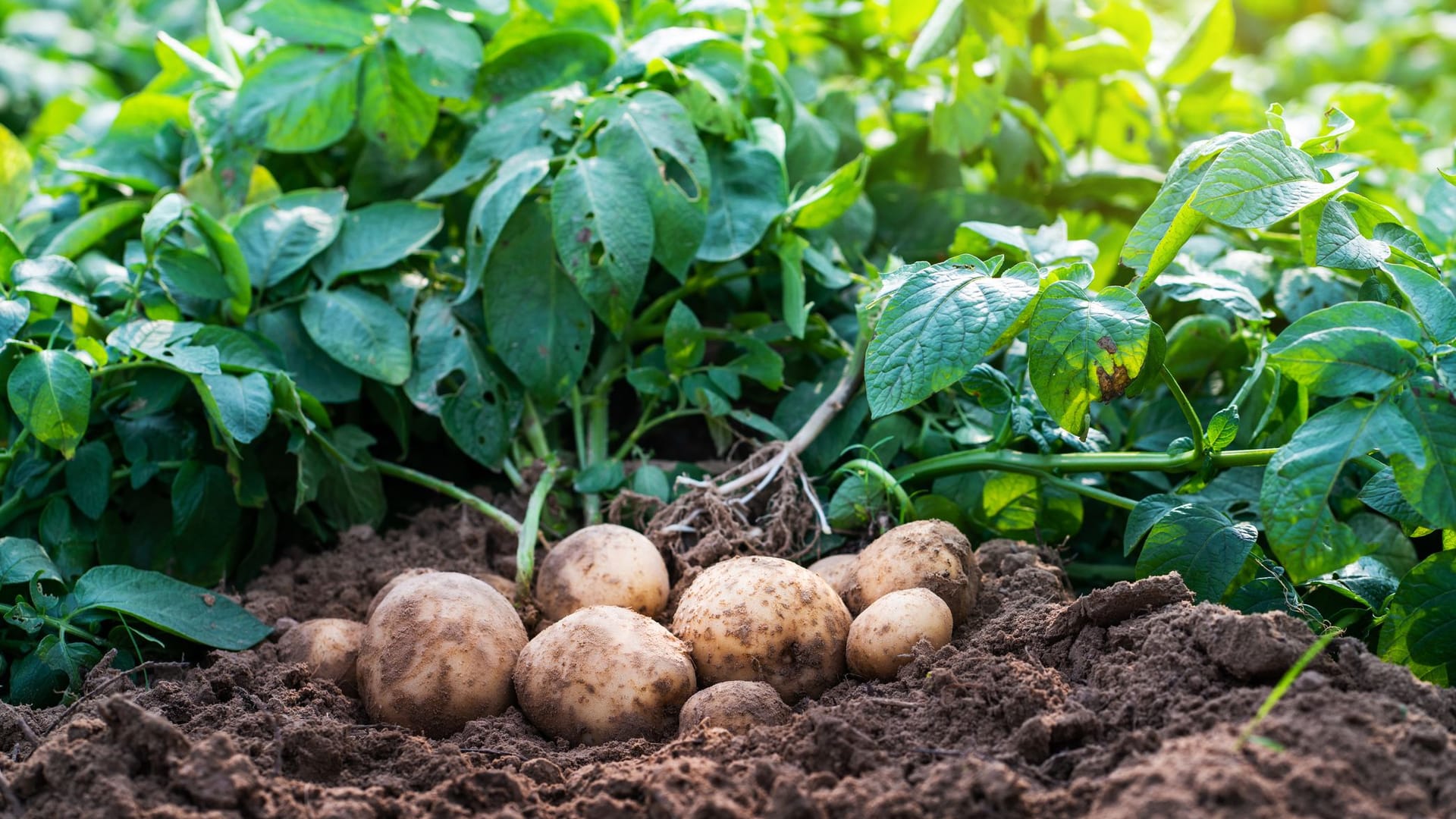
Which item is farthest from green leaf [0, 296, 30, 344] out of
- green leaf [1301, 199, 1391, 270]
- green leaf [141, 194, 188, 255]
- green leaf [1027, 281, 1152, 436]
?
green leaf [1301, 199, 1391, 270]

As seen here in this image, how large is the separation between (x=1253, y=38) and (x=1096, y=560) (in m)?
6.13

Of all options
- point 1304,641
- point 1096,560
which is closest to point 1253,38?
point 1096,560

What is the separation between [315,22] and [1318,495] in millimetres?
2071

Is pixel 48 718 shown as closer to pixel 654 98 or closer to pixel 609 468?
pixel 609 468

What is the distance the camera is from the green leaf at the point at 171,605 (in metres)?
1.74

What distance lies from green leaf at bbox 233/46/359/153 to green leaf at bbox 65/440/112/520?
0.72m

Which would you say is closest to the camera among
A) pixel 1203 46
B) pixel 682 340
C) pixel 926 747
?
pixel 926 747

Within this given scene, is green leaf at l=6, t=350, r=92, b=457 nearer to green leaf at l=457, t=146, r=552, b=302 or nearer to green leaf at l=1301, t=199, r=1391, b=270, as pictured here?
green leaf at l=457, t=146, r=552, b=302

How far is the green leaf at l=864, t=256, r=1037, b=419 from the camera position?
4.99ft

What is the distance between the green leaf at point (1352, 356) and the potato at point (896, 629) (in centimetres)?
55

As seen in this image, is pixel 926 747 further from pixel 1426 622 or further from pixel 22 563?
pixel 22 563

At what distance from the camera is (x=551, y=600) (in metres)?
1.83

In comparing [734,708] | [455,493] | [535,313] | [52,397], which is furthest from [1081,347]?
[52,397]

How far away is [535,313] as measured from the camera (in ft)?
6.98
